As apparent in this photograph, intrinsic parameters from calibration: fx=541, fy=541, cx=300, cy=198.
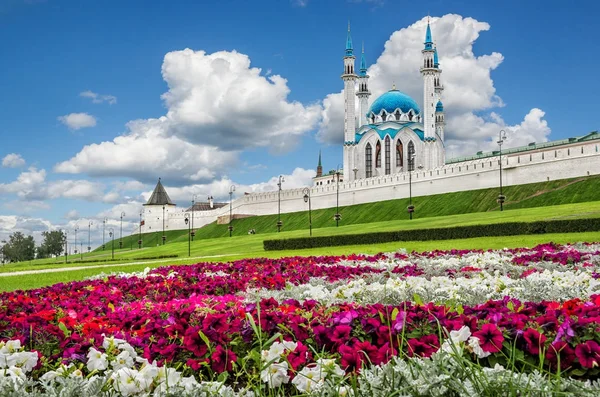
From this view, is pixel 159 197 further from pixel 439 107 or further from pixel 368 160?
pixel 439 107

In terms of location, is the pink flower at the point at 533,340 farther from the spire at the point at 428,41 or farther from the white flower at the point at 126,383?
the spire at the point at 428,41

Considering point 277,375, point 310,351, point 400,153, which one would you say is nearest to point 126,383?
point 277,375

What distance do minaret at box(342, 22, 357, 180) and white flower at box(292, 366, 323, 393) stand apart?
327 feet

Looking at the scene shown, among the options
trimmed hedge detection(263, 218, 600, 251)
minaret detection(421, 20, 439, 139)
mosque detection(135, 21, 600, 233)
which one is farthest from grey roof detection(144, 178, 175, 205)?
trimmed hedge detection(263, 218, 600, 251)

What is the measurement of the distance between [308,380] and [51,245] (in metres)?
124

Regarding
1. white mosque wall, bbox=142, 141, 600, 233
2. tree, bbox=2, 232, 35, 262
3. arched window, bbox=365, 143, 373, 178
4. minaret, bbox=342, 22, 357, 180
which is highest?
minaret, bbox=342, 22, 357, 180

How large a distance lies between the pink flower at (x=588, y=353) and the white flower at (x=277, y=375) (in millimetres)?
1868

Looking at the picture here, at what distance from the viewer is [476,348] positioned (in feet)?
11.8

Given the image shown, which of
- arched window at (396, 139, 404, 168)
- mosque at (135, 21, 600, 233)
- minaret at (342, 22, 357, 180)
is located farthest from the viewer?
arched window at (396, 139, 404, 168)

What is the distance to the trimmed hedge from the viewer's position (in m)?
25.5

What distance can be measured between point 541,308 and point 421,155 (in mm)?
98720

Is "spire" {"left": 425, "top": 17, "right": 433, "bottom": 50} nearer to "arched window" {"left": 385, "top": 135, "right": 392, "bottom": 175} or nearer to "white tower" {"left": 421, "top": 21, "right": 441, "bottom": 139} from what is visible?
"white tower" {"left": 421, "top": 21, "right": 441, "bottom": 139}

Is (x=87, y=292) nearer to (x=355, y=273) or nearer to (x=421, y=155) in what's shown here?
(x=355, y=273)

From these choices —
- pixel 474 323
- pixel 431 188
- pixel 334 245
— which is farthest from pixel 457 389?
pixel 431 188
